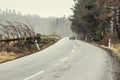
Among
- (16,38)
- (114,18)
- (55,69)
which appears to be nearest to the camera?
(55,69)

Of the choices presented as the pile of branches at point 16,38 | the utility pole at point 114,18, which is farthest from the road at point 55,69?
the utility pole at point 114,18

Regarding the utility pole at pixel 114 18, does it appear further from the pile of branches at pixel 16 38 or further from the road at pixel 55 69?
the road at pixel 55 69

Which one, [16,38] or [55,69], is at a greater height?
[16,38]

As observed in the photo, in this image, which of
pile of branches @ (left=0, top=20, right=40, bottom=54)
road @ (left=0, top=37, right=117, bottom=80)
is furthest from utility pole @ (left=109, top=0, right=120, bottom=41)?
road @ (left=0, top=37, right=117, bottom=80)

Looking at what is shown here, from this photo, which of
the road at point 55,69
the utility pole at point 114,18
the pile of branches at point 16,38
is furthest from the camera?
the utility pole at point 114,18

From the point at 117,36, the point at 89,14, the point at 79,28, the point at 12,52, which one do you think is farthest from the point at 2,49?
the point at 79,28

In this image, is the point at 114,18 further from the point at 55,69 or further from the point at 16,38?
the point at 55,69

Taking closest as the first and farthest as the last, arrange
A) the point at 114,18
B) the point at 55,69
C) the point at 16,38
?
the point at 55,69 → the point at 16,38 → the point at 114,18

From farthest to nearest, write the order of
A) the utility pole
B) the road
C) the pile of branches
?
the utility pole
the pile of branches
the road

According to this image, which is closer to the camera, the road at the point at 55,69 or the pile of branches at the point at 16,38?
the road at the point at 55,69

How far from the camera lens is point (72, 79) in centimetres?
1242

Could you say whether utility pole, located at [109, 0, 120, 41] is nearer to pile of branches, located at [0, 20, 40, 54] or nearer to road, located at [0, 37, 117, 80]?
pile of branches, located at [0, 20, 40, 54]

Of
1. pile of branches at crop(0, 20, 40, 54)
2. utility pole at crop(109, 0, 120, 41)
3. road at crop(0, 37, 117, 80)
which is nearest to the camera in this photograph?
road at crop(0, 37, 117, 80)

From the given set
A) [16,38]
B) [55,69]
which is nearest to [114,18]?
[16,38]
